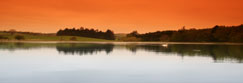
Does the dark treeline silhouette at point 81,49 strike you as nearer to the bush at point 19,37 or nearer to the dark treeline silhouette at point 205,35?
the dark treeline silhouette at point 205,35

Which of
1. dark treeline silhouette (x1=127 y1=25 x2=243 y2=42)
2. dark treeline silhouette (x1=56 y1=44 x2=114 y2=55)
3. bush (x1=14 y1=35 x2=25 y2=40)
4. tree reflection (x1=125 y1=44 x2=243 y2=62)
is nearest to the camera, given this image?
tree reflection (x1=125 y1=44 x2=243 y2=62)

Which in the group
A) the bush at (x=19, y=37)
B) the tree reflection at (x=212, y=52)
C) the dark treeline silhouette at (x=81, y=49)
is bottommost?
the tree reflection at (x=212, y=52)

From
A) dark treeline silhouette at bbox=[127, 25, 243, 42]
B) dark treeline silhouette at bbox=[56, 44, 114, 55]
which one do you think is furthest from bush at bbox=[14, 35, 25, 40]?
dark treeline silhouette at bbox=[56, 44, 114, 55]

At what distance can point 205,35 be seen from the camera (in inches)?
5207

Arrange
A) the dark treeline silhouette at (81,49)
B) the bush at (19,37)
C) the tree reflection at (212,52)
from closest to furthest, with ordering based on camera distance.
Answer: the tree reflection at (212,52) → the dark treeline silhouette at (81,49) → the bush at (19,37)

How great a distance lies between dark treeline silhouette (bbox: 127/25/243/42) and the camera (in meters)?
122

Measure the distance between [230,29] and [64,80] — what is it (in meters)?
122

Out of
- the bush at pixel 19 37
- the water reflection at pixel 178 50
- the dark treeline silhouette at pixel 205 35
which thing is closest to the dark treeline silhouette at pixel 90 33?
the dark treeline silhouette at pixel 205 35

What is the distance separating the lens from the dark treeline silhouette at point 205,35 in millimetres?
122500

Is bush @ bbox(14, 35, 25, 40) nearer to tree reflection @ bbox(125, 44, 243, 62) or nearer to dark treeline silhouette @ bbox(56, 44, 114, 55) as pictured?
dark treeline silhouette @ bbox(56, 44, 114, 55)

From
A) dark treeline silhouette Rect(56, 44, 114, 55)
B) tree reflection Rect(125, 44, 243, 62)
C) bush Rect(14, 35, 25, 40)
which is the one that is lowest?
→ tree reflection Rect(125, 44, 243, 62)

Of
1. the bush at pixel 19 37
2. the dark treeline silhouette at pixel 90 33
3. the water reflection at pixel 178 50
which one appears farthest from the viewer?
the dark treeline silhouette at pixel 90 33

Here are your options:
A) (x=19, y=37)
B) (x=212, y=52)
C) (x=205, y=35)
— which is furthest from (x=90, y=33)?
(x=212, y=52)

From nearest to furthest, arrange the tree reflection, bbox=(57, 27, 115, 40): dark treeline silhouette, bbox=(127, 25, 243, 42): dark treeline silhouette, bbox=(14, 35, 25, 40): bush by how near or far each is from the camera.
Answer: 1. the tree reflection
2. bbox=(127, 25, 243, 42): dark treeline silhouette
3. bbox=(14, 35, 25, 40): bush
4. bbox=(57, 27, 115, 40): dark treeline silhouette
